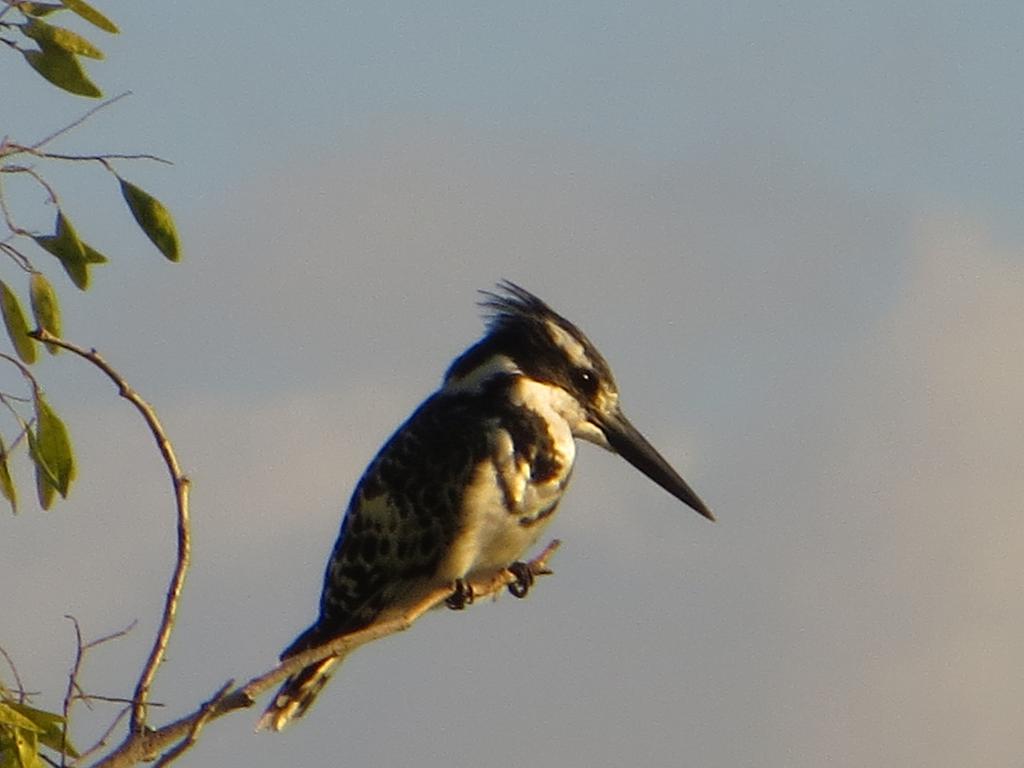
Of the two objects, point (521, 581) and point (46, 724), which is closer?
point (46, 724)

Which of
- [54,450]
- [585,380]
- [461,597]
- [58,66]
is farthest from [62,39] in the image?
[585,380]

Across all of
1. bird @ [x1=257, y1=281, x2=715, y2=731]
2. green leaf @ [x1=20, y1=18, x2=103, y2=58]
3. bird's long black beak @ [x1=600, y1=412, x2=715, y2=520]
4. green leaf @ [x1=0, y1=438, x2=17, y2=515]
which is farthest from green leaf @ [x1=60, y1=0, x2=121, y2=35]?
bird's long black beak @ [x1=600, y1=412, x2=715, y2=520]

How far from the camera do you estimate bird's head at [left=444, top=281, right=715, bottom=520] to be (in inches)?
237

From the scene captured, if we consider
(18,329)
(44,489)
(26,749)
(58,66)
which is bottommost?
(26,749)

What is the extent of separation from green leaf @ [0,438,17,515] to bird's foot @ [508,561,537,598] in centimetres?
193

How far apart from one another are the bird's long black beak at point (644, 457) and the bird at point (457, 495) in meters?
0.18

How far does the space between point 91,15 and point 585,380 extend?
2.74 m

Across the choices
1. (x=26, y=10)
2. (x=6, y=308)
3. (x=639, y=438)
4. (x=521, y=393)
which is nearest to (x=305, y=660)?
(x=6, y=308)

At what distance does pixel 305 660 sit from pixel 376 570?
2.45 meters

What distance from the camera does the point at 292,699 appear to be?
18.4 ft

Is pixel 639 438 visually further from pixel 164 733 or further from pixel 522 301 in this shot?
pixel 164 733

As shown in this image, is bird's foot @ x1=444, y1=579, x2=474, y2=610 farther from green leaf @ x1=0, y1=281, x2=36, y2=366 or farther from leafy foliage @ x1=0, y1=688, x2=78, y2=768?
leafy foliage @ x1=0, y1=688, x2=78, y2=768

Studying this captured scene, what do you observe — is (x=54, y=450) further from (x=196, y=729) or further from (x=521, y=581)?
(x=521, y=581)

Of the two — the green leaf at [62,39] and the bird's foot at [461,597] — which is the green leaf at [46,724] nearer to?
the green leaf at [62,39]
